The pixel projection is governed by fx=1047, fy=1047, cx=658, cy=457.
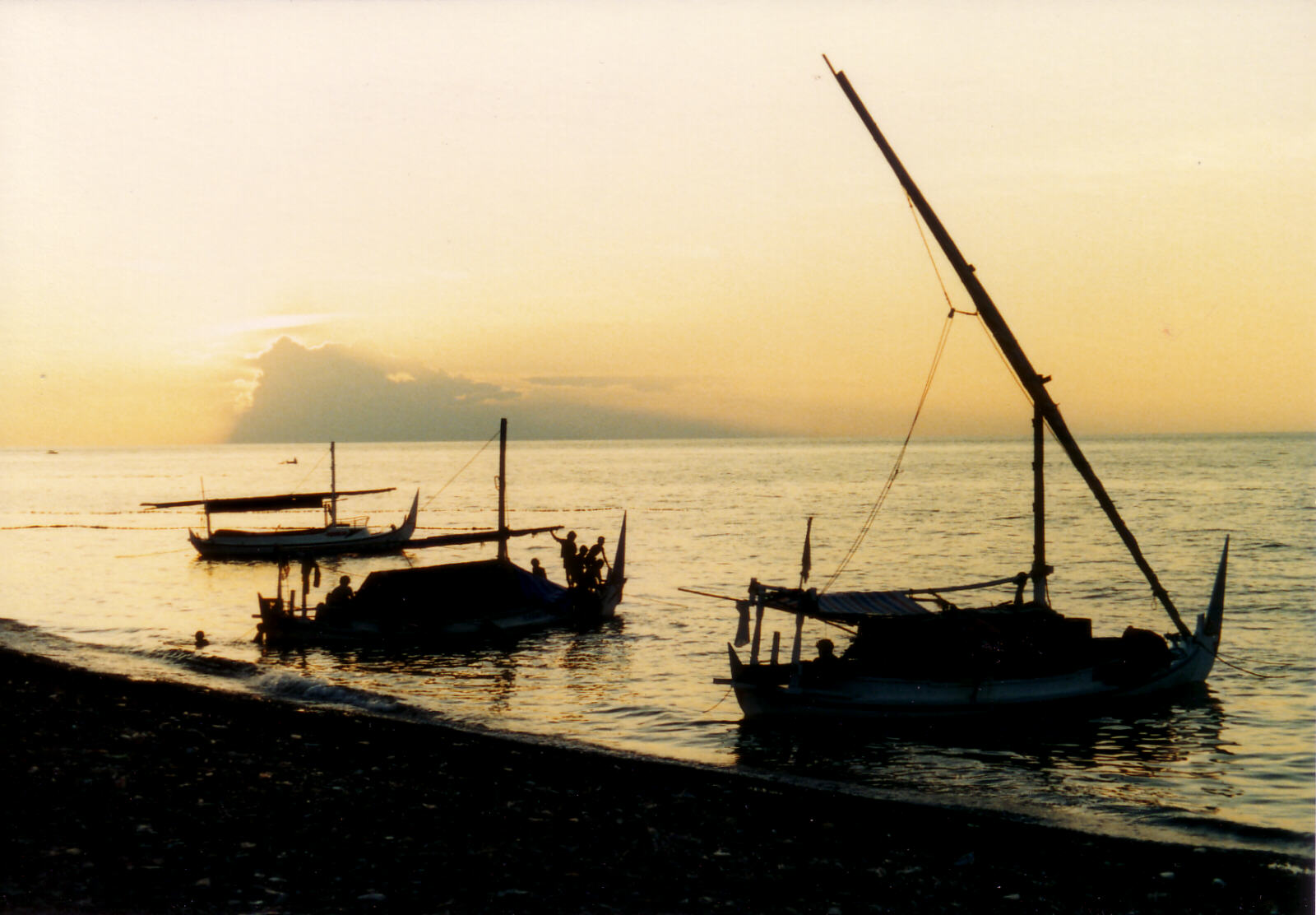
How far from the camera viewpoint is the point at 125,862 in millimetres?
9617

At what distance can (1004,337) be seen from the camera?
22.3 meters

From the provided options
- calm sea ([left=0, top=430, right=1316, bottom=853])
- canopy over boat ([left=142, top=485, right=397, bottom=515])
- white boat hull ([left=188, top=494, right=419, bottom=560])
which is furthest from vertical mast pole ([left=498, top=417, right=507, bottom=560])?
white boat hull ([left=188, top=494, right=419, bottom=560])

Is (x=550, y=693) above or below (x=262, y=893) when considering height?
below

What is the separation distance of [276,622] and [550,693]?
11135 millimetres

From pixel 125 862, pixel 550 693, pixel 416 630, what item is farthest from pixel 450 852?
pixel 416 630

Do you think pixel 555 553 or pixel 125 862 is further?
pixel 555 553

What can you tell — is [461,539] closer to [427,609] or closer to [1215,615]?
[427,609]

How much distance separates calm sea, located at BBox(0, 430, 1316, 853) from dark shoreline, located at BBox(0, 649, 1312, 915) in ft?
8.91

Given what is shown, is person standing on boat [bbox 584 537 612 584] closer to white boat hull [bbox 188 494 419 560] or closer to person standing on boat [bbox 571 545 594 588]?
person standing on boat [bbox 571 545 594 588]

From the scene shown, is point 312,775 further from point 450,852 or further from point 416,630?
point 416,630

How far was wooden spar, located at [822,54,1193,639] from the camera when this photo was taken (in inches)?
866

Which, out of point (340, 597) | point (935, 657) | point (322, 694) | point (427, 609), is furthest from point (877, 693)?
point (340, 597)

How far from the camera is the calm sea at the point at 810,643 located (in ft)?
59.1

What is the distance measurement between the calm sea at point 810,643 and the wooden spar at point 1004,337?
14.6ft
